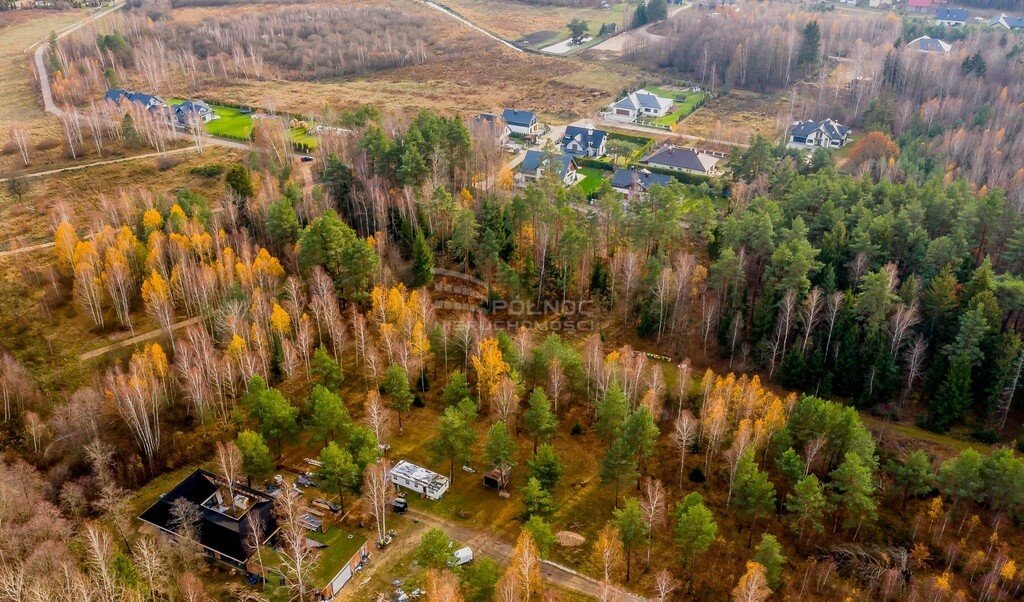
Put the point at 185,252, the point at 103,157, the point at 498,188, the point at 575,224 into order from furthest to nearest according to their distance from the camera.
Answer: the point at 103,157, the point at 498,188, the point at 575,224, the point at 185,252

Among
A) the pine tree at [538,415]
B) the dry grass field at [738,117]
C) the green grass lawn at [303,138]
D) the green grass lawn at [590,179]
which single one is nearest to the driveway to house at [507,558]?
the pine tree at [538,415]

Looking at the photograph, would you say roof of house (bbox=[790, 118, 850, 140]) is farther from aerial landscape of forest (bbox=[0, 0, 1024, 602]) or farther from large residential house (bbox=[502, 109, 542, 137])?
large residential house (bbox=[502, 109, 542, 137])

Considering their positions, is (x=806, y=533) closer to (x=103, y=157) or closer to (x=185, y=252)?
(x=185, y=252)

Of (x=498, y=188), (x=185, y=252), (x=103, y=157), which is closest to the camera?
(x=185, y=252)

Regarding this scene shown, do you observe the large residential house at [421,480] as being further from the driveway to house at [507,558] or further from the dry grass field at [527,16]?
the dry grass field at [527,16]

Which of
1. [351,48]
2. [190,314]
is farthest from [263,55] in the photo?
[190,314]

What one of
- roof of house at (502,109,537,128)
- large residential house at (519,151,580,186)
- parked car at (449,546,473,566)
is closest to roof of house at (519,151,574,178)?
large residential house at (519,151,580,186)

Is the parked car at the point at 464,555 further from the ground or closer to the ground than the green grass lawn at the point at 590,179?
closer to the ground
